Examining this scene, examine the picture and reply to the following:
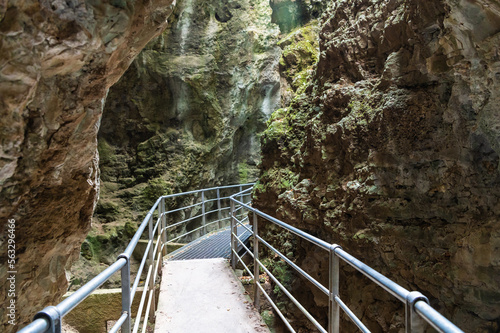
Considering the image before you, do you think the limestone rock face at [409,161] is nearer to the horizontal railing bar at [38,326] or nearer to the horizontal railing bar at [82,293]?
the horizontal railing bar at [82,293]

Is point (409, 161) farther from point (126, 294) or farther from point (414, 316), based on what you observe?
point (126, 294)

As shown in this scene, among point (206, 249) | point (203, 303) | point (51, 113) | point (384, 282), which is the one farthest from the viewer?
point (206, 249)

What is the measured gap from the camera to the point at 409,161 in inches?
138

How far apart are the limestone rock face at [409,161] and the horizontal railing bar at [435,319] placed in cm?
219

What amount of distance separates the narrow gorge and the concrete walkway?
1.23m

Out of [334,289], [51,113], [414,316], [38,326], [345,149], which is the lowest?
[334,289]

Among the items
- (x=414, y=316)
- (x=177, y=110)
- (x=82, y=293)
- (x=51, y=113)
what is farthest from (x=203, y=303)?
(x=177, y=110)

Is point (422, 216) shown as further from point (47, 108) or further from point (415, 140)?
point (47, 108)

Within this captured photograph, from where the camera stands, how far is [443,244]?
3.17 m

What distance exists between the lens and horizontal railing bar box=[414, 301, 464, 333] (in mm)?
976

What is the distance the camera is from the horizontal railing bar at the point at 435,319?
38.4 inches

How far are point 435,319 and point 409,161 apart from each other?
2.78 m

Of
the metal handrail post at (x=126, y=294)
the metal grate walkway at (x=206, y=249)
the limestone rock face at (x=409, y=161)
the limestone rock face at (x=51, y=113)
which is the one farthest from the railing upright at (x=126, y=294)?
the metal grate walkway at (x=206, y=249)

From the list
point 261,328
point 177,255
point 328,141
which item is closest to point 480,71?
point 328,141
